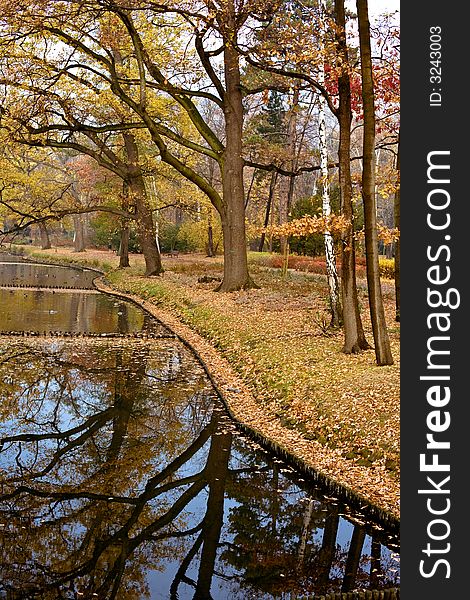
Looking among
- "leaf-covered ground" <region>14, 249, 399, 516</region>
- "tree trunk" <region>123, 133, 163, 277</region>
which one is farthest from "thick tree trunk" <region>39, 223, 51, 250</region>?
"leaf-covered ground" <region>14, 249, 399, 516</region>

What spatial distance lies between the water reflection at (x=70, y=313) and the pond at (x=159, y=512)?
6.97 meters

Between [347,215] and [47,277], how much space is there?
2544 cm

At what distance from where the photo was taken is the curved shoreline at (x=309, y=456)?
754 centimetres

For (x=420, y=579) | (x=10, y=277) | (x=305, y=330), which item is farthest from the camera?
(x=10, y=277)

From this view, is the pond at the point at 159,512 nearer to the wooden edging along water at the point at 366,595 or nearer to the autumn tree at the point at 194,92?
the wooden edging along water at the point at 366,595

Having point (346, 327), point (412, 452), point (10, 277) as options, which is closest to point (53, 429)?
point (346, 327)

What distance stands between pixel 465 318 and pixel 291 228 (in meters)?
7.29

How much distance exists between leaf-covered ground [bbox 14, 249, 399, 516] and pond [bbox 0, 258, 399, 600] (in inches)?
18.1

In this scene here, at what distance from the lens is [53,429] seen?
9.98 metres

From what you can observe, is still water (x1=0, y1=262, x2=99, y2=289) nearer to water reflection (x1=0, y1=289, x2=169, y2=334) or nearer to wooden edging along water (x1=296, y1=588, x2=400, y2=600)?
water reflection (x1=0, y1=289, x2=169, y2=334)

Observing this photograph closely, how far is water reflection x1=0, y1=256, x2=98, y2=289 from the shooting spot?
30897mm

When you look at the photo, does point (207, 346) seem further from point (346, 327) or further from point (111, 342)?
point (346, 327)

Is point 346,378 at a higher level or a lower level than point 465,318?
lower

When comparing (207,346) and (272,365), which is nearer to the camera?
(272,365)
